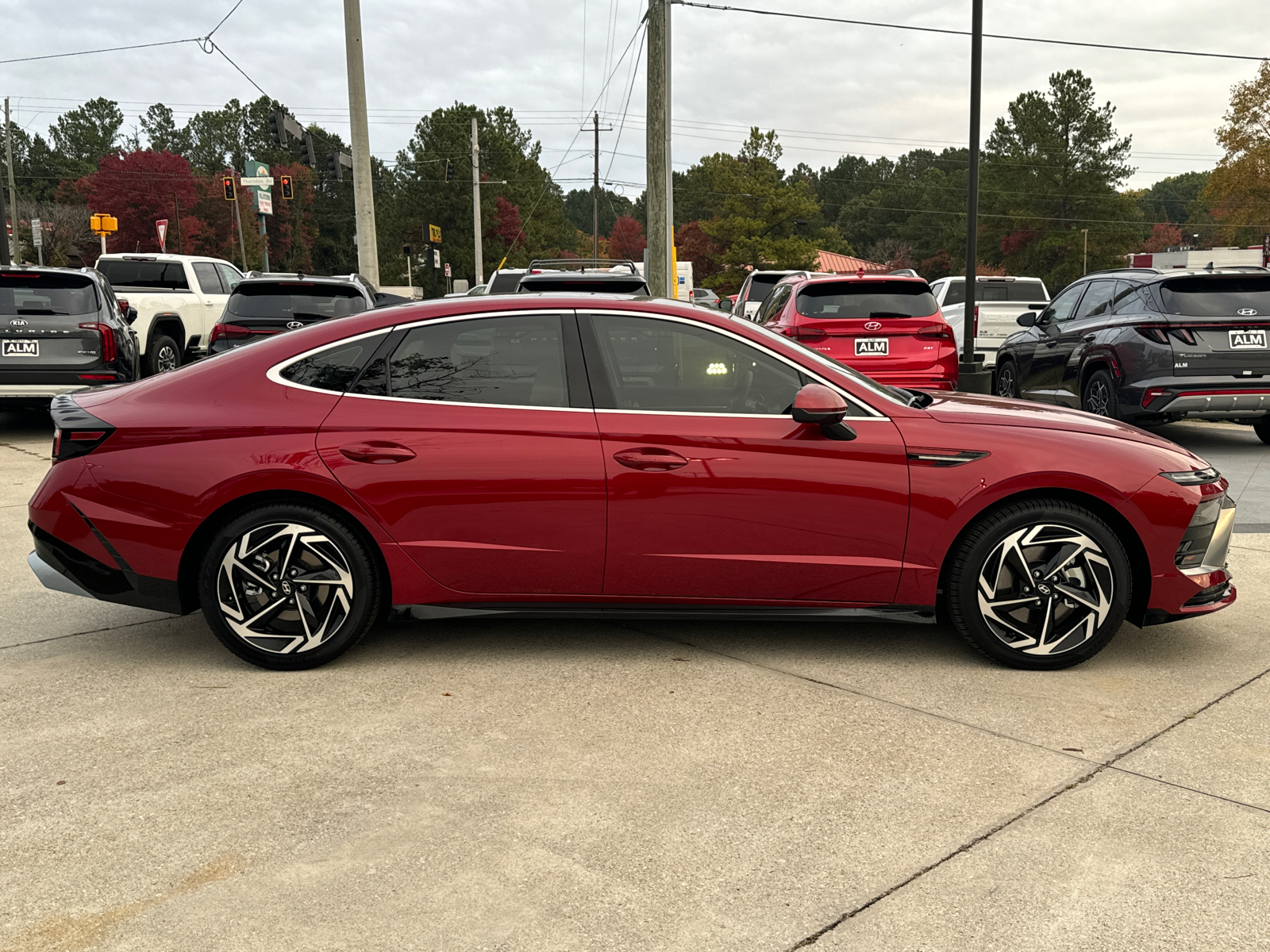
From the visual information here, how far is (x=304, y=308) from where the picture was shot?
11828 millimetres

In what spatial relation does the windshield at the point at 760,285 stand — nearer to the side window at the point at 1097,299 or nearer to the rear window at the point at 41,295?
the side window at the point at 1097,299

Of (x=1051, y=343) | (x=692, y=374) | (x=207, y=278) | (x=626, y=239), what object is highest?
(x=626, y=239)

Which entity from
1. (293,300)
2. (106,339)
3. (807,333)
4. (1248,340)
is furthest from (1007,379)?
(106,339)

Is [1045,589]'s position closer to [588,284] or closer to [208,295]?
[588,284]

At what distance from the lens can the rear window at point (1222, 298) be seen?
10.0m

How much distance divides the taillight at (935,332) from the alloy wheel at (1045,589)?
5.90 metres

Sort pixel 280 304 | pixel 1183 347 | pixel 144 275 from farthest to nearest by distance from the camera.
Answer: pixel 144 275, pixel 280 304, pixel 1183 347

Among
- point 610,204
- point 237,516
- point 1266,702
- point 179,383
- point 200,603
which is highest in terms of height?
point 610,204

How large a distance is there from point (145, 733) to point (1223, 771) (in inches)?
141

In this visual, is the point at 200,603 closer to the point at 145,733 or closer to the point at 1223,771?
the point at 145,733

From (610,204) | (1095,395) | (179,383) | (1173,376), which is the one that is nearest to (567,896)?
(179,383)

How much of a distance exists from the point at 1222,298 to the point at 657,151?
866cm

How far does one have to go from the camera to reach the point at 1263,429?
11.6 m

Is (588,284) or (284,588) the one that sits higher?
(588,284)
